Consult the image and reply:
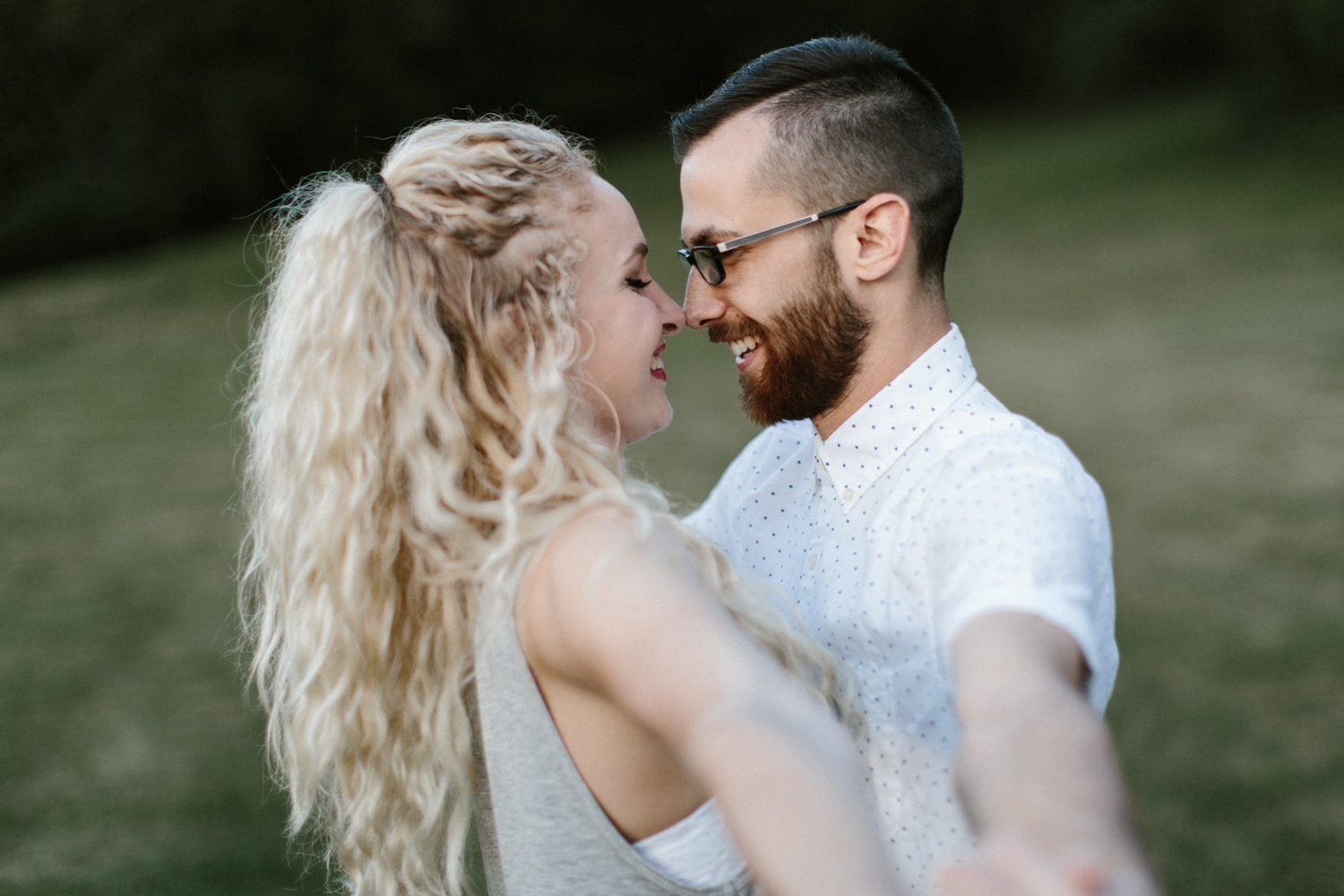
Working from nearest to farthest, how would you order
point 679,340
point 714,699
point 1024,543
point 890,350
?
point 714,699, point 1024,543, point 890,350, point 679,340

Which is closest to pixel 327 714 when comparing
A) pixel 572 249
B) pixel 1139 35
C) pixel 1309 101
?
pixel 572 249

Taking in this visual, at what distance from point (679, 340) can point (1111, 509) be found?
8.18 m

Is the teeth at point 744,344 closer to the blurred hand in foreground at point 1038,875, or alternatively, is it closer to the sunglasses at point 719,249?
the sunglasses at point 719,249

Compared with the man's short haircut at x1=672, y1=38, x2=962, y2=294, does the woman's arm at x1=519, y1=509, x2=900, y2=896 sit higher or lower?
lower

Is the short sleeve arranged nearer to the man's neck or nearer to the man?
the man

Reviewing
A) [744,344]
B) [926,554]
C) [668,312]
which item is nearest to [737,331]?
[744,344]

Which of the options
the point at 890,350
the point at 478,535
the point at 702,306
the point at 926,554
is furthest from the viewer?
the point at 702,306

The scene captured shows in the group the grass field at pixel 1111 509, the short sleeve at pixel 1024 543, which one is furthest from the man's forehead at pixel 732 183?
the short sleeve at pixel 1024 543

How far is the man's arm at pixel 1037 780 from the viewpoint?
110cm

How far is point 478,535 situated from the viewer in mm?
1798

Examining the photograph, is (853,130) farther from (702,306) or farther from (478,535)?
(478,535)

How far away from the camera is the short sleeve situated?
5.18 feet

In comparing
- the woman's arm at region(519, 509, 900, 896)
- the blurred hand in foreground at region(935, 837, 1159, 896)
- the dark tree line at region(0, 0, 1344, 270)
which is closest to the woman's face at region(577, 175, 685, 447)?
the woman's arm at region(519, 509, 900, 896)

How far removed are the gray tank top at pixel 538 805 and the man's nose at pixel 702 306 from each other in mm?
1068
